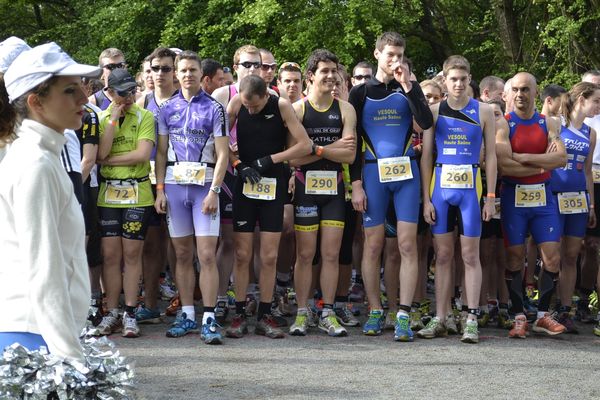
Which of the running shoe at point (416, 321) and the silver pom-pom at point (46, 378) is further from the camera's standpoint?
the running shoe at point (416, 321)

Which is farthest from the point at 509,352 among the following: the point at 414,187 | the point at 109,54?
the point at 109,54

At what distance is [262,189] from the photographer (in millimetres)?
8867

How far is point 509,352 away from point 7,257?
227 inches

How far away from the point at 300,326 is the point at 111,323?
1638 mm

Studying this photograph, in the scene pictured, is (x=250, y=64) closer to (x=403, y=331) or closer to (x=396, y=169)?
(x=396, y=169)

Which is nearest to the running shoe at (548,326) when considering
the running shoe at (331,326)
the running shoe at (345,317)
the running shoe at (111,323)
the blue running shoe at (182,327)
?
the running shoe at (345,317)

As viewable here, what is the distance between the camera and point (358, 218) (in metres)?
10.8

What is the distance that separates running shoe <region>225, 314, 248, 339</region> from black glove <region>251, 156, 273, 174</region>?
128 cm

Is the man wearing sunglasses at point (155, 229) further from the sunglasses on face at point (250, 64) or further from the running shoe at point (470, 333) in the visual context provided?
the running shoe at point (470, 333)

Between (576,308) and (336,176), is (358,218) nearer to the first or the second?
(336,176)

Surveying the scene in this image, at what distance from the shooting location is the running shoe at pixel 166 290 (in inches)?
442

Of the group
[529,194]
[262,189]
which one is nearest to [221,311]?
[262,189]

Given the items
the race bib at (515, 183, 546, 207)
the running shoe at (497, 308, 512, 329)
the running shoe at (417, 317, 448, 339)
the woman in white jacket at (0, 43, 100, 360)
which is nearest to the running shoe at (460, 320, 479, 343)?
the running shoe at (417, 317, 448, 339)

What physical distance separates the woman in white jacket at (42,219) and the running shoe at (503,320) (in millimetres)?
6756
